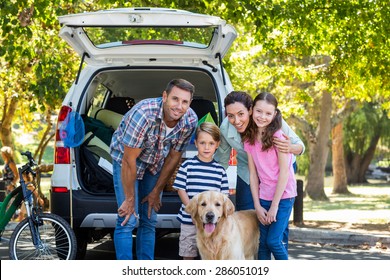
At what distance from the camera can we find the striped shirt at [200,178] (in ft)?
22.7

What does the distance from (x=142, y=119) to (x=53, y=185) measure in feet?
5.67

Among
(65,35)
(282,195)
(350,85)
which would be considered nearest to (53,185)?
(65,35)

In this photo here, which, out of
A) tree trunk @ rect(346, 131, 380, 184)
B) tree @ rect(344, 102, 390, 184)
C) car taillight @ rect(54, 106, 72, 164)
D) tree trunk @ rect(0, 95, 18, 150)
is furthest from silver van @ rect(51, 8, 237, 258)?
tree trunk @ rect(346, 131, 380, 184)

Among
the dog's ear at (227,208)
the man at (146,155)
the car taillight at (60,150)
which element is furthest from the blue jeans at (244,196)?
the car taillight at (60,150)

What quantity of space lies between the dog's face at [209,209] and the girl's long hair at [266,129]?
1.78 feet

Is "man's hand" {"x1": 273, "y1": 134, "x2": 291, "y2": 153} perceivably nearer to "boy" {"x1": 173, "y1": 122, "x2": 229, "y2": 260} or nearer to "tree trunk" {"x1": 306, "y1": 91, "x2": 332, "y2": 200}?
"boy" {"x1": 173, "y1": 122, "x2": 229, "y2": 260}

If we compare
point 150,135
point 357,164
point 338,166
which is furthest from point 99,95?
point 357,164

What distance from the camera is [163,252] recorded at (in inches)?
413

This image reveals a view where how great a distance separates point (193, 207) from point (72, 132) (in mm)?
1837

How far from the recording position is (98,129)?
28.8 ft

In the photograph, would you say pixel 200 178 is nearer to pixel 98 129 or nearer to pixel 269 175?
pixel 269 175

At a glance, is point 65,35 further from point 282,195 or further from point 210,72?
point 282,195

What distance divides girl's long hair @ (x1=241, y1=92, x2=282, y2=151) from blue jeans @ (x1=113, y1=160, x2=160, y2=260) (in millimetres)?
836

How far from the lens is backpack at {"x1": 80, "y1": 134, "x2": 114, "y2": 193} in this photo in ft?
27.5
